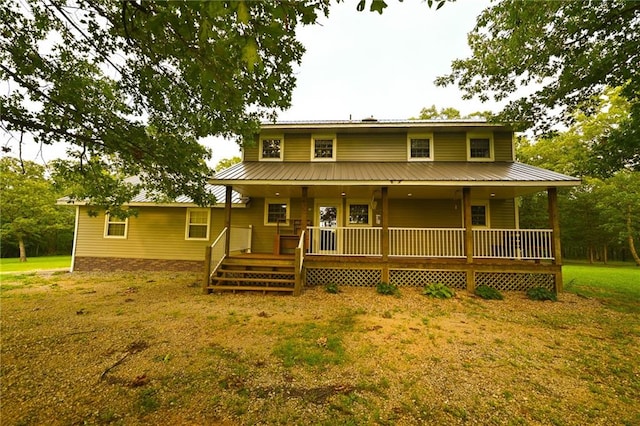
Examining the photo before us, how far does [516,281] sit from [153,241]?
13.7 meters

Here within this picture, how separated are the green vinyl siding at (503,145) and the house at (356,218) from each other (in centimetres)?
4

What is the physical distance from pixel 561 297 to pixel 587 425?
21.3ft

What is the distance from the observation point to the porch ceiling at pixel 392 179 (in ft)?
25.5

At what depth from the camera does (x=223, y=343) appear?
4285mm

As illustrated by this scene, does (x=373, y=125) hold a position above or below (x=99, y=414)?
above

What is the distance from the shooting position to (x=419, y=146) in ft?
35.8

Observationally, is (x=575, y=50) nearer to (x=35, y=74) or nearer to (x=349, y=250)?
(x=349, y=250)

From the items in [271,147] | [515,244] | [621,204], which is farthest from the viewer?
[621,204]

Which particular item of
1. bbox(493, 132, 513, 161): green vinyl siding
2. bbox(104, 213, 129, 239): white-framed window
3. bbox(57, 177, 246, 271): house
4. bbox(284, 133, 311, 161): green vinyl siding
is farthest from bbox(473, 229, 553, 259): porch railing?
bbox(104, 213, 129, 239): white-framed window

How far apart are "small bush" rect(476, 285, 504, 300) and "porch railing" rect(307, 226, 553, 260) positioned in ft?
3.88

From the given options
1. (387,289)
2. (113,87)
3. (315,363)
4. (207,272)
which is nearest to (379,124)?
(387,289)

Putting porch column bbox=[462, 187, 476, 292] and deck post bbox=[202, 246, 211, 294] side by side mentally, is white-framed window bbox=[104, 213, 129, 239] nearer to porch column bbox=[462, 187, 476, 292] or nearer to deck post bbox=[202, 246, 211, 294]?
deck post bbox=[202, 246, 211, 294]

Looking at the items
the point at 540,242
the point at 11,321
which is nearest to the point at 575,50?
the point at 540,242

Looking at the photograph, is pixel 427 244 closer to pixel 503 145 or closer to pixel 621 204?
pixel 503 145
